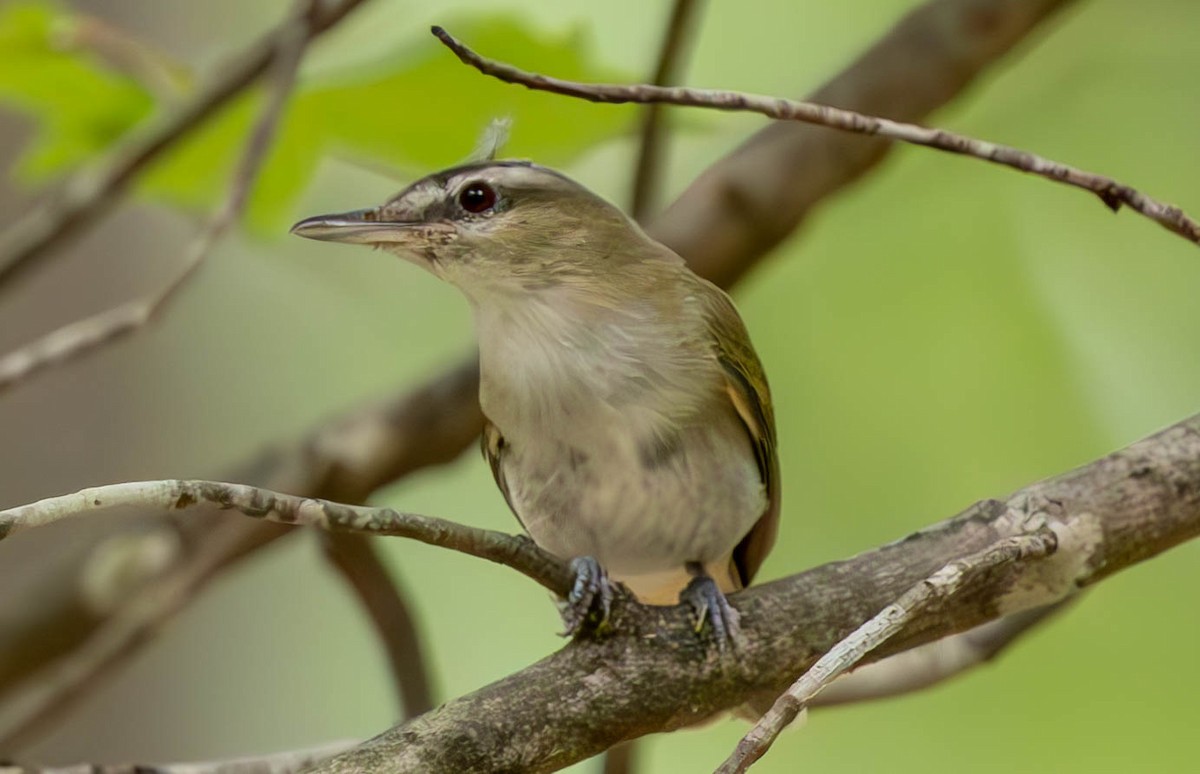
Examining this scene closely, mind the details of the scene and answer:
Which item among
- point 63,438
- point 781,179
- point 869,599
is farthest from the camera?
point 63,438

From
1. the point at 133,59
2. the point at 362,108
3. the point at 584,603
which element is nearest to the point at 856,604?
the point at 584,603

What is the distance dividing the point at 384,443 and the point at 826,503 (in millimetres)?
1213

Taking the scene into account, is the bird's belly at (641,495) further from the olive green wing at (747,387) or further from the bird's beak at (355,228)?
the bird's beak at (355,228)

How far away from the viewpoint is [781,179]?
2.13 metres

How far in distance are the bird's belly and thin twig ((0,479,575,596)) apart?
49cm

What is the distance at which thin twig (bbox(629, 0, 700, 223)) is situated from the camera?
78.5 inches

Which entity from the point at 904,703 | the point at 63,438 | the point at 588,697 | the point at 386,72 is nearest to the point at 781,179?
the point at 386,72

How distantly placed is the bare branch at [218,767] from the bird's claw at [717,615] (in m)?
0.40

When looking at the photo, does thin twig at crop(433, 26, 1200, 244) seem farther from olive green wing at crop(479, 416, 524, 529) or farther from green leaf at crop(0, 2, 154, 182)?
green leaf at crop(0, 2, 154, 182)

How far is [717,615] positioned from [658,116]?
1.05 metres

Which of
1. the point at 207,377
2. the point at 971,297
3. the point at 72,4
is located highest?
the point at 72,4

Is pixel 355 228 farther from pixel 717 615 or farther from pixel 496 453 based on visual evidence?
pixel 717 615

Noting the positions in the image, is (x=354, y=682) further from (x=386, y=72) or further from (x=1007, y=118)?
(x=386, y=72)

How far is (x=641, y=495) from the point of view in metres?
1.54
